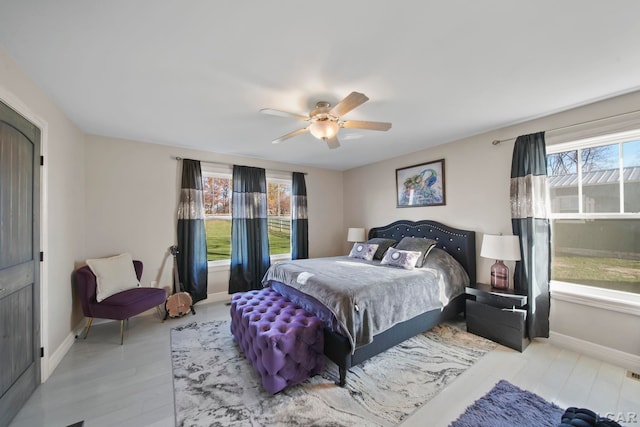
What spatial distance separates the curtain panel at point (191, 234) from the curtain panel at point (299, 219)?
1.65 m

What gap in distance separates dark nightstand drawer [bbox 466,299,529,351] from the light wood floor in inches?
4.1

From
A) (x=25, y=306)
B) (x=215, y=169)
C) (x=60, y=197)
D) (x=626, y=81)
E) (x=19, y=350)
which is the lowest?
(x=19, y=350)

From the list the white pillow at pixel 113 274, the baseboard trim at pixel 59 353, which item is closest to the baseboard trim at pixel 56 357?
the baseboard trim at pixel 59 353

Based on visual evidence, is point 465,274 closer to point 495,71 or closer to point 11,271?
point 495,71

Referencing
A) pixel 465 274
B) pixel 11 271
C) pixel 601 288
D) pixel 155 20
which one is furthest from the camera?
pixel 465 274

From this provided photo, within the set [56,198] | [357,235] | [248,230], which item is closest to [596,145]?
[357,235]

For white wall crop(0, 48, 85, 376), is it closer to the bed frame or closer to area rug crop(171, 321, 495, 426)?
area rug crop(171, 321, 495, 426)

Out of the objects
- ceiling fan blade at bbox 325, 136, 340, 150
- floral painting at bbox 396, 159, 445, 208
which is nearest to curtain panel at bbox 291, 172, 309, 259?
floral painting at bbox 396, 159, 445, 208

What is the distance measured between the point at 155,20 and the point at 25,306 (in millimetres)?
2281

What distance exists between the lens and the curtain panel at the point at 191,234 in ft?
12.3

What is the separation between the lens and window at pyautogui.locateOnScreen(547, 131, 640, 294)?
7.75 feet

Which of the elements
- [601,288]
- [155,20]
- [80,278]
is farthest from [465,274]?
[80,278]

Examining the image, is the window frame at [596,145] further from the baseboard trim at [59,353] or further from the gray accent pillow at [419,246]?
the baseboard trim at [59,353]

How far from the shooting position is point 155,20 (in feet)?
4.55
